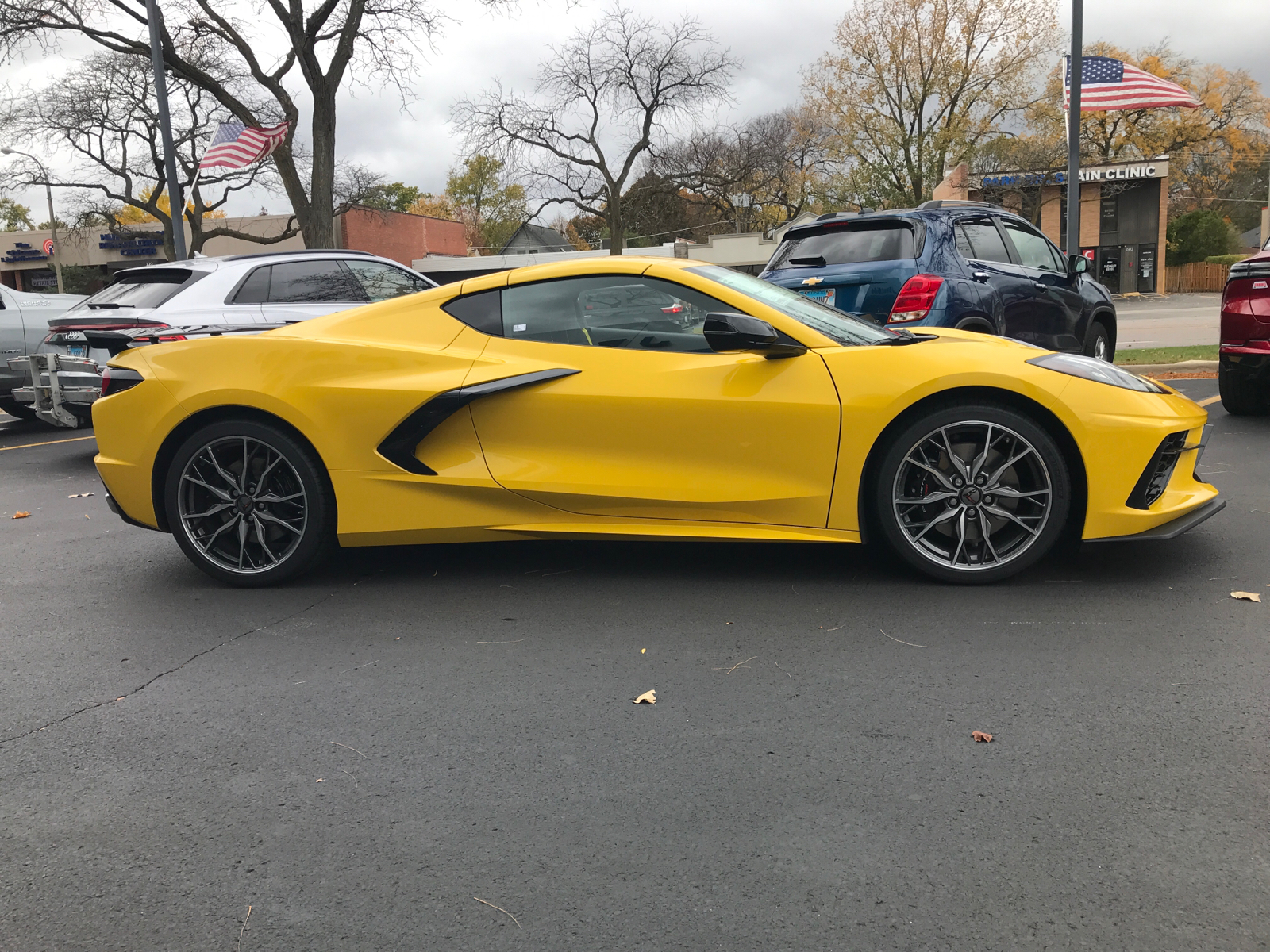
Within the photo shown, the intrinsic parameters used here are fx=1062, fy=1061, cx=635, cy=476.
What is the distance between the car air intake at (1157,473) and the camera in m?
4.25

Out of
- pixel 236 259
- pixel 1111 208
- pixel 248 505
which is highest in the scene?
pixel 1111 208

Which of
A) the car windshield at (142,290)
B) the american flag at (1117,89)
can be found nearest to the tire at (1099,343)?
the american flag at (1117,89)

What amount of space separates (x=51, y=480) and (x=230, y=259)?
242 cm

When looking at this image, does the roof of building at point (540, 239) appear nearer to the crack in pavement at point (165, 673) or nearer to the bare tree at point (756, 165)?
the bare tree at point (756, 165)

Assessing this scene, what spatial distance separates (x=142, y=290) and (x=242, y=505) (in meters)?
5.07

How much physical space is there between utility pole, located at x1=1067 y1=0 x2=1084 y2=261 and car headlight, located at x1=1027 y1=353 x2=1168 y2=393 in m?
9.54

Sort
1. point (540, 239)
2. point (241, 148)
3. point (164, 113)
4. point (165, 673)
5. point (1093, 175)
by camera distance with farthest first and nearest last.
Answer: point (540, 239), point (1093, 175), point (164, 113), point (241, 148), point (165, 673)

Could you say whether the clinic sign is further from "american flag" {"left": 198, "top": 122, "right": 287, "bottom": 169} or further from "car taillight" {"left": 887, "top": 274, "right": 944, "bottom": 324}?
"car taillight" {"left": 887, "top": 274, "right": 944, "bottom": 324}

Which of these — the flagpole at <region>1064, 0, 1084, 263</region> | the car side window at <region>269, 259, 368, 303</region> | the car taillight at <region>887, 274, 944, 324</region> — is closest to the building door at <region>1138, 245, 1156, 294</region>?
the flagpole at <region>1064, 0, 1084, 263</region>

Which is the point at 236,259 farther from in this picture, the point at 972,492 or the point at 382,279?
the point at 972,492

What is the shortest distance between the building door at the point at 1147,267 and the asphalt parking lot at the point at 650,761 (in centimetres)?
4833

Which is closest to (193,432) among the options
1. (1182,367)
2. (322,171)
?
(1182,367)

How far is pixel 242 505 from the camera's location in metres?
4.83

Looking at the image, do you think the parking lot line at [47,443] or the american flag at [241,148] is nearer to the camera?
the parking lot line at [47,443]
